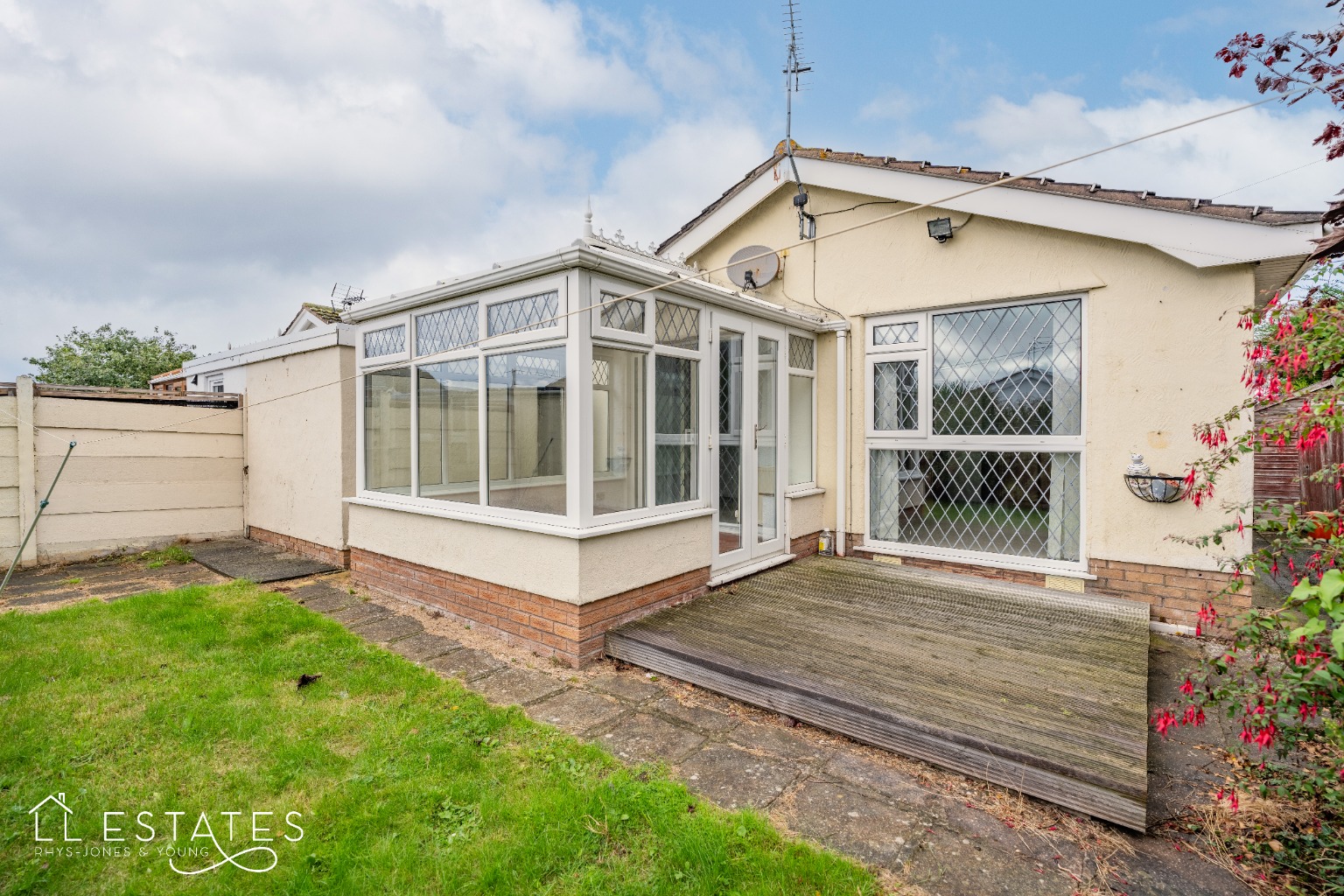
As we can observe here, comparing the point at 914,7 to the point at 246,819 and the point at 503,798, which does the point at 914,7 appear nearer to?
the point at 503,798

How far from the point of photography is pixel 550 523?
430 centimetres

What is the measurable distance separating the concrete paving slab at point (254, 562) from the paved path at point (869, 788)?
351cm

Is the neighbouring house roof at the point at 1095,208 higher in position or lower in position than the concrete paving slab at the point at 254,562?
higher

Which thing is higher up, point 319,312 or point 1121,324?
point 319,312

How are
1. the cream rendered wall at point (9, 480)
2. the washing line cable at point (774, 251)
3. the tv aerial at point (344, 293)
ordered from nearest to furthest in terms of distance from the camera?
the washing line cable at point (774, 251) < the cream rendered wall at point (9, 480) < the tv aerial at point (344, 293)

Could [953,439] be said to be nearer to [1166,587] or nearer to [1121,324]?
[1121,324]

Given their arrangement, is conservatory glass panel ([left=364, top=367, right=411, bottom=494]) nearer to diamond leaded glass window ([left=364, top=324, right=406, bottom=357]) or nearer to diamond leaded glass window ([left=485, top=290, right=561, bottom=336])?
diamond leaded glass window ([left=364, top=324, right=406, bottom=357])

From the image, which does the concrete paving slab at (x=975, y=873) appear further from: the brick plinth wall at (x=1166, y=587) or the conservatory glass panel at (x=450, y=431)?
the conservatory glass panel at (x=450, y=431)

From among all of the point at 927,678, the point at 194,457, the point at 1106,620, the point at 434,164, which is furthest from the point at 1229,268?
the point at 194,457

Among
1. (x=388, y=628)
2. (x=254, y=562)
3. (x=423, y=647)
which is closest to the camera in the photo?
(x=423, y=647)

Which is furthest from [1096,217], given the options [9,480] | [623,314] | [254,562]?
[9,480]

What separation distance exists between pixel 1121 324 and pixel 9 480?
12.4 metres

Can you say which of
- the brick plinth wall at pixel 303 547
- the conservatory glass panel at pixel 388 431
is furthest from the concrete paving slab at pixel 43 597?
the conservatory glass panel at pixel 388 431

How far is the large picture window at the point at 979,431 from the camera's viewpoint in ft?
16.8
